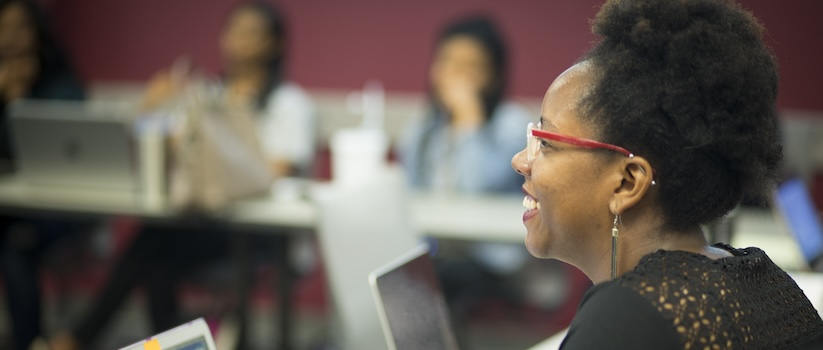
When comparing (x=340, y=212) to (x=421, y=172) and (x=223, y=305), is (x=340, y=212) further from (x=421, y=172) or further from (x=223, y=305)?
(x=223, y=305)

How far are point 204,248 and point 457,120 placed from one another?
3.89 feet

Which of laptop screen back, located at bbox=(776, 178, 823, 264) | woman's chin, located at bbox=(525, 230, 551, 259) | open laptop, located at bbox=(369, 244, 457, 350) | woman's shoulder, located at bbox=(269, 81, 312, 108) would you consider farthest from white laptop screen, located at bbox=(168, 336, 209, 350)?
woman's shoulder, located at bbox=(269, 81, 312, 108)

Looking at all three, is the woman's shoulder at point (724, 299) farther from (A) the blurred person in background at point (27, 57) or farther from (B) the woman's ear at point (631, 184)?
(A) the blurred person in background at point (27, 57)

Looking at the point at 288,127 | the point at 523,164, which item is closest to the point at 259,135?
the point at 288,127

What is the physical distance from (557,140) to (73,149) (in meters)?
2.57

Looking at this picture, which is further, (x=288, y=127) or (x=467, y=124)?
(x=288, y=127)

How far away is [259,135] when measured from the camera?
10.6 feet

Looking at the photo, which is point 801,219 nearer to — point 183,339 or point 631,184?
point 631,184

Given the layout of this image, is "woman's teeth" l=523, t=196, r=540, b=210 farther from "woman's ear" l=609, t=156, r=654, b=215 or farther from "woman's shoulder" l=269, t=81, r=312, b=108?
"woman's shoulder" l=269, t=81, r=312, b=108

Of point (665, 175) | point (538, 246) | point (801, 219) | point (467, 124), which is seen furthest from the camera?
point (467, 124)

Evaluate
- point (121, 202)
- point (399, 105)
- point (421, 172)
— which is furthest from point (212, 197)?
point (399, 105)

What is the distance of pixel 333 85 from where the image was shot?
4684 millimetres

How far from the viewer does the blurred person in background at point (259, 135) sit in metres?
3.46

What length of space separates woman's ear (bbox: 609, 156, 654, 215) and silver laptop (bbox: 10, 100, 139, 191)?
243 centimetres
